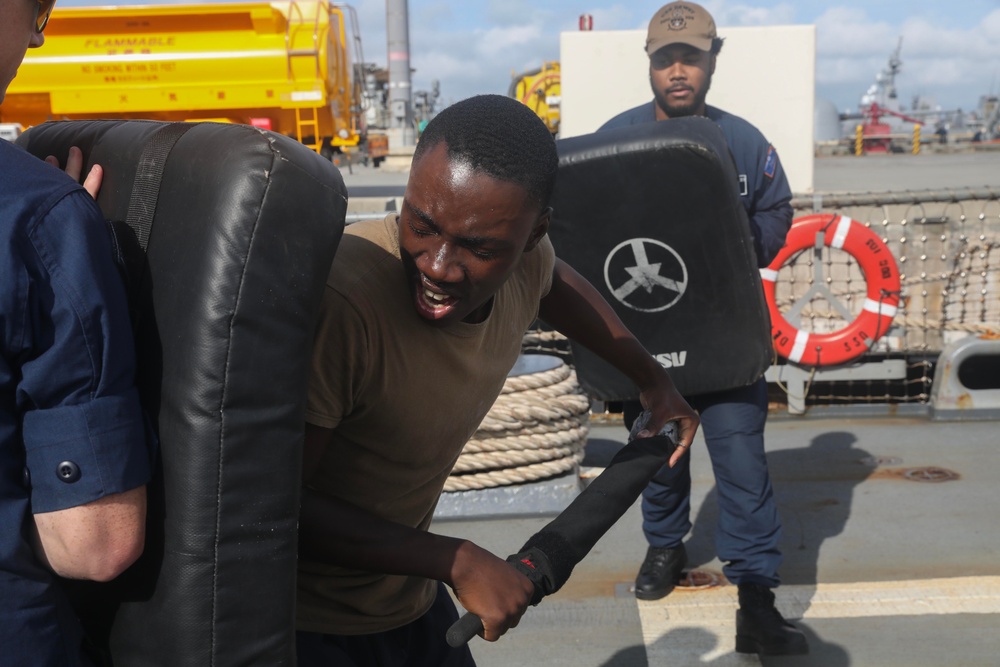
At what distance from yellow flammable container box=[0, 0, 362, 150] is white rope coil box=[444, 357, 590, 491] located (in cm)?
624

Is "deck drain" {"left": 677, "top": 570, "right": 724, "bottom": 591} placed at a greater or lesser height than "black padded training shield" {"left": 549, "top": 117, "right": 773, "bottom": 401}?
lesser

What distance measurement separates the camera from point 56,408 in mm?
1062

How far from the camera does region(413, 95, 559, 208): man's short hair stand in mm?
1408

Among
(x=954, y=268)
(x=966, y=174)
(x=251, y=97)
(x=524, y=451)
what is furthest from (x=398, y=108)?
(x=524, y=451)

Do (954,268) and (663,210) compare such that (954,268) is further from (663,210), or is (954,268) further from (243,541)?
(243,541)

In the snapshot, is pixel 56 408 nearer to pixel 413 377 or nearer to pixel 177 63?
pixel 413 377

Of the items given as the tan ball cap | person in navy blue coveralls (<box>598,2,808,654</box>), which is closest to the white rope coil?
person in navy blue coveralls (<box>598,2,808,654</box>)

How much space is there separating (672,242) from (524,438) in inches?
47.6

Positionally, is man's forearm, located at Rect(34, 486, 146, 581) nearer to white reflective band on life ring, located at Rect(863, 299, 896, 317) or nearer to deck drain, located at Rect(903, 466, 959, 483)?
deck drain, located at Rect(903, 466, 959, 483)

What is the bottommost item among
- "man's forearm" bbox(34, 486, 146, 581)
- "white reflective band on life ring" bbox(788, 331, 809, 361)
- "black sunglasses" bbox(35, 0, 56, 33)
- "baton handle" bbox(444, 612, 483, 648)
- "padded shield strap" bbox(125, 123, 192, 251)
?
"white reflective band on life ring" bbox(788, 331, 809, 361)

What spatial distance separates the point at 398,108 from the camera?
22.5 metres

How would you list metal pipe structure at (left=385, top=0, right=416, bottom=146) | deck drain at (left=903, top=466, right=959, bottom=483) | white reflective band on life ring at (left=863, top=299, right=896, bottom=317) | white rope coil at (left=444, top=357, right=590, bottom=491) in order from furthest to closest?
metal pipe structure at (left=385, top=0, right=416, bottom=146) → white reflective band on life ring at (left=863, top=299, right=896, bottom=317) → deck drain at (left=903, top=466, right=959, bottom=483) → white rope coil at (left=444, top=357, right=590, bottom=491)

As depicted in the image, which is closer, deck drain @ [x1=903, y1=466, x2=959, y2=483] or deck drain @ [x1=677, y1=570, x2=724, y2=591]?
deck drain @ [x1=677, y1=570, x2=724, y2=591]

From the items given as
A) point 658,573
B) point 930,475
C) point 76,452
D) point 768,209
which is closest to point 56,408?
point 76,452
